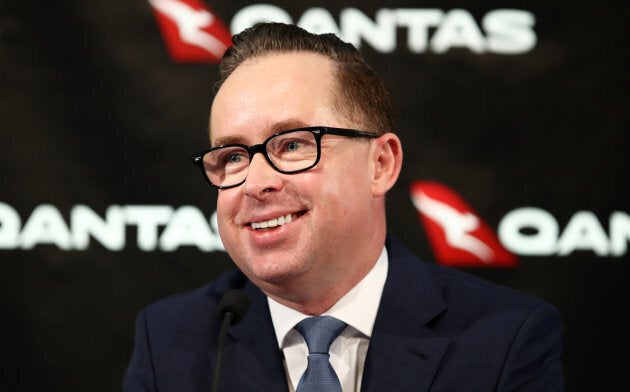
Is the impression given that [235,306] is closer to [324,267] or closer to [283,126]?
[324,267]

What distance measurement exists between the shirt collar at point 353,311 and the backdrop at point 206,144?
0.69 m

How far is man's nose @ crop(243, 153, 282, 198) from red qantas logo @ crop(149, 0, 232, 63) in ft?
3.42

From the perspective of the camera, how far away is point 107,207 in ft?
8.91

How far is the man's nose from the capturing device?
5.86 ft

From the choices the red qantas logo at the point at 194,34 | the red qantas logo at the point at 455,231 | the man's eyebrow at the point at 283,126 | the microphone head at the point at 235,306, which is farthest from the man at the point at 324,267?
the red qantas logo at the point at 194,34

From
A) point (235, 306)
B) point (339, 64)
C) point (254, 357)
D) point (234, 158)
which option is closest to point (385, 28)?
point (339, 64)

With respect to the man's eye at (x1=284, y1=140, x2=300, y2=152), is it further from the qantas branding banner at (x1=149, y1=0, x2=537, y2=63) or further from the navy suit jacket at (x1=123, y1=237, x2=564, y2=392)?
the qantas branding banner at (x1=149, y1=0, x2=537, y2=63)

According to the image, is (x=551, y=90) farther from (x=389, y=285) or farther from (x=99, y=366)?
(x=99, y=366)

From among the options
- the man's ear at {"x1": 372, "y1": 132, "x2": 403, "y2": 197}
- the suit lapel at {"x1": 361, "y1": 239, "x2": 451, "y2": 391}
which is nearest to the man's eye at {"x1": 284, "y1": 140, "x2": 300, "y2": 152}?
the man's ear at {"x1": 372, "y1": 132, "x2": 403, "y2": 197}

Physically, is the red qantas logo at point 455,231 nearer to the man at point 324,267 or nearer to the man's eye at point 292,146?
the man at point 324,267

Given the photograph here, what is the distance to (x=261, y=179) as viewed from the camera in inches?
70.4

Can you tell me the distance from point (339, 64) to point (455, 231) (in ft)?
3.14

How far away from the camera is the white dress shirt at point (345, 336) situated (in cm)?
196

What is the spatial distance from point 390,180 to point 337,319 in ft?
1.19
